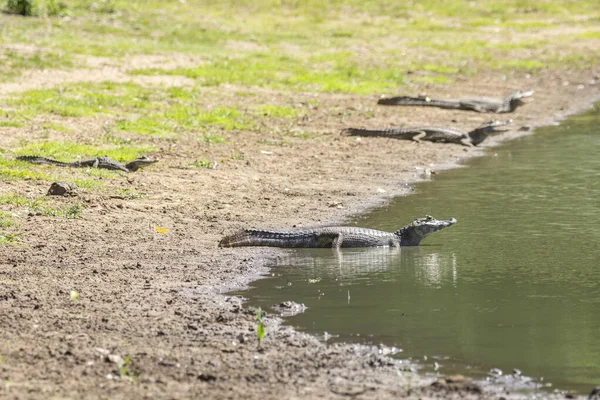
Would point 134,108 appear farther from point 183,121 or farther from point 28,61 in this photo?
point 28,61

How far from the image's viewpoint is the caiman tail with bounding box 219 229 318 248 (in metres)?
10.0

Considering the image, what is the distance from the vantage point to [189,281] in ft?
28.9

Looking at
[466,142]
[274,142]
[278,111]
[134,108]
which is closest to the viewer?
[274,142]

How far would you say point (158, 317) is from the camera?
25.2 feet

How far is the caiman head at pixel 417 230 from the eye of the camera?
10.4 meters

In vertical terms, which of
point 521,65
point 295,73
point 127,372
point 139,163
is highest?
point 521,65

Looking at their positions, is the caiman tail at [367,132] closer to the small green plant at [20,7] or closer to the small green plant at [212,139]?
the small green plant at [212,139]

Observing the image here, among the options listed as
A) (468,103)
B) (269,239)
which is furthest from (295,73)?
(269,239)

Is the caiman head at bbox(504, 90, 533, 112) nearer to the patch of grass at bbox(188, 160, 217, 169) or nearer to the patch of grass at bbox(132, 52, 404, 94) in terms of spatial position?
the patch of grass at bbox(132, 52, 404, 94)

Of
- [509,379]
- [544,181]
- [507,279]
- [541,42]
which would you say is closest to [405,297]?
[507,279]

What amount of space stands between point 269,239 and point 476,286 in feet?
7.56

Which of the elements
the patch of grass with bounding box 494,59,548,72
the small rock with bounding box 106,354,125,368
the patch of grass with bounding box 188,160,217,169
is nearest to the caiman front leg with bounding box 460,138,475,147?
the patch of grass with bounding box 188,160,217,169

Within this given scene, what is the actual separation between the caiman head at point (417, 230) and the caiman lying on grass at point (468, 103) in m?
9.97

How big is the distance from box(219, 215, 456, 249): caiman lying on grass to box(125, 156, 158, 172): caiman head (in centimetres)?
340
